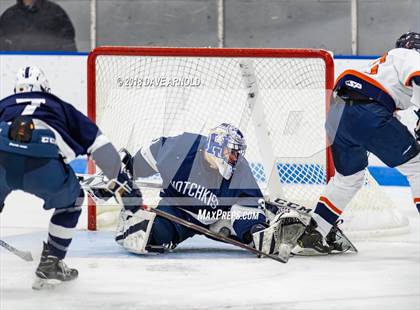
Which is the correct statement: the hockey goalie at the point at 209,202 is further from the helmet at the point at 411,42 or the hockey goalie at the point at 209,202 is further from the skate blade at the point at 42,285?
the helmet at the point at 411,42

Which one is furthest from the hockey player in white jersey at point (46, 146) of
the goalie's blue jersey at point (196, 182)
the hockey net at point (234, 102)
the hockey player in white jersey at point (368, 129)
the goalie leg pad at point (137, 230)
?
the hockey net at point (234, 102)

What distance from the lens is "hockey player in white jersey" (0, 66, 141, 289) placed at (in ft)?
11.1

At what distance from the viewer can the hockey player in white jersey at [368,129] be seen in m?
4.13

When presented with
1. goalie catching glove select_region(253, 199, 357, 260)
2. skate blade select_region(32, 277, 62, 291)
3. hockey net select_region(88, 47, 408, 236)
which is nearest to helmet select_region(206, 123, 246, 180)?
goalie catching glove select_region(253, 199, 357, 260)

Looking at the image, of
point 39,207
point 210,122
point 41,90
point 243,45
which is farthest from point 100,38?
point 41,90

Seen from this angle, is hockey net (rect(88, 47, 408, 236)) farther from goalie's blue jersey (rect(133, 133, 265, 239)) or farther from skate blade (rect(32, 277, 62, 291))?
skate blade (rect(32, 277, 62, 291))

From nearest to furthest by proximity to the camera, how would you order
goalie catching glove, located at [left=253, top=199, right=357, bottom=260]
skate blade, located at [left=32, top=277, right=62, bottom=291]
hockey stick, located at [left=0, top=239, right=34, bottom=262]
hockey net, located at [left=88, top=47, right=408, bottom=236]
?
skate blade, located at [left=32, top=277, right=62, bottom=291] < hockey stick, located at [left=0, top=239, right=34, bottom=262] < goalie catching glove, located at [left=253, top=199, right=357, bottom=260] < hockey net, located at [left=88, top=47, right=408, bottom=236]

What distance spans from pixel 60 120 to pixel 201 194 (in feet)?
3.22

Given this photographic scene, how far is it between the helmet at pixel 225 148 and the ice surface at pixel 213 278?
0.35 m

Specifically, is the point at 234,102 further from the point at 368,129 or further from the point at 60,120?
the point at 60,120

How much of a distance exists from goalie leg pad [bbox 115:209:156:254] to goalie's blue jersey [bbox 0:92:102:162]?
0.76 meters

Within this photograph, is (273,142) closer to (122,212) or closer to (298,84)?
(298,84)

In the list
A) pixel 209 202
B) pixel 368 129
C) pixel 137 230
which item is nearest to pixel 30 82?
pixel 137 230

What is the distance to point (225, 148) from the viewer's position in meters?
4.26
